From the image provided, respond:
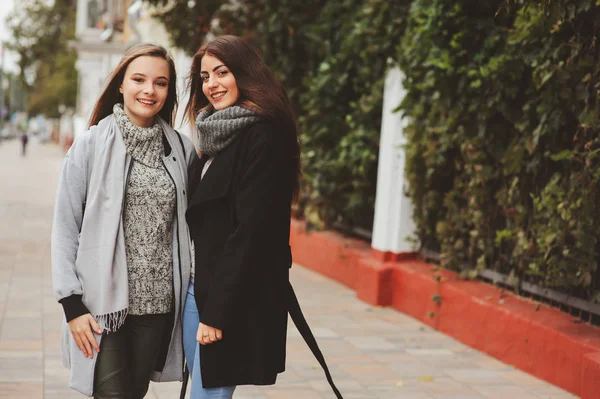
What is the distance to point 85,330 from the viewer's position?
3289 millimetres

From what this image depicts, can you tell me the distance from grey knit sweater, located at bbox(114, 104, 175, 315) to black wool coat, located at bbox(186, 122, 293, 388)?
12 cm

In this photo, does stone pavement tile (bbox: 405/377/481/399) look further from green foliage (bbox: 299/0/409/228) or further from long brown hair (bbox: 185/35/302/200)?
green foliage (bbox: 299/0/409/228)

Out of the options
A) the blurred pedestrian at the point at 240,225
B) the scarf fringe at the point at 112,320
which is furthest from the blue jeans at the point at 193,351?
the scarf fringe at the point at 112,320

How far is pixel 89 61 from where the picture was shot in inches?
1481

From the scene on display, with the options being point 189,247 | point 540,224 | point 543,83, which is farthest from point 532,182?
point 189,247

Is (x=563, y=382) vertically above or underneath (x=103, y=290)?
underneath

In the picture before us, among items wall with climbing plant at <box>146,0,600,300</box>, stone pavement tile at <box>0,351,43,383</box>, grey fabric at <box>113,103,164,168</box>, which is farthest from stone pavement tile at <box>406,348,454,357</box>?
grey fabric at <box>113,103,164,168</box>

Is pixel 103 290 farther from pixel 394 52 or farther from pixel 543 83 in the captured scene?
pixel 394 52

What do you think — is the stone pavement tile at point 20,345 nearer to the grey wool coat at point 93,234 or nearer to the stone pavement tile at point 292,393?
the stone pavement tile at point 292,393

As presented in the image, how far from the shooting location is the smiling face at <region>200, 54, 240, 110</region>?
3357 millimetres

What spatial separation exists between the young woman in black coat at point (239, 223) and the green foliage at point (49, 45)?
4672 cm

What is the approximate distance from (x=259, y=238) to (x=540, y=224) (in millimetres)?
3407

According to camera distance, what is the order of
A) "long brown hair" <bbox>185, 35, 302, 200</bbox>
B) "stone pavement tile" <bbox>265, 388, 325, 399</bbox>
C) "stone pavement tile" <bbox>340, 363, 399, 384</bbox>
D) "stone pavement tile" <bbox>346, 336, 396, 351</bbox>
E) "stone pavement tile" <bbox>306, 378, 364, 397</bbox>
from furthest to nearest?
"stone pavement tile" <bbox>346, 336, 396, 351</bbox>, "stone pavement tile" <bbox>340, 363, 399, 384</bbox>, "stone pavement tile" <bbox>306, 378, 364, 397</bbox>, "stone pavement tile" <bbox>265, 388, 325, 399</bbox>, "long brown hair" <bbox>185, 35, 302, 200</bbox>

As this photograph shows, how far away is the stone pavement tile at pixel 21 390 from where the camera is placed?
5.23 m
